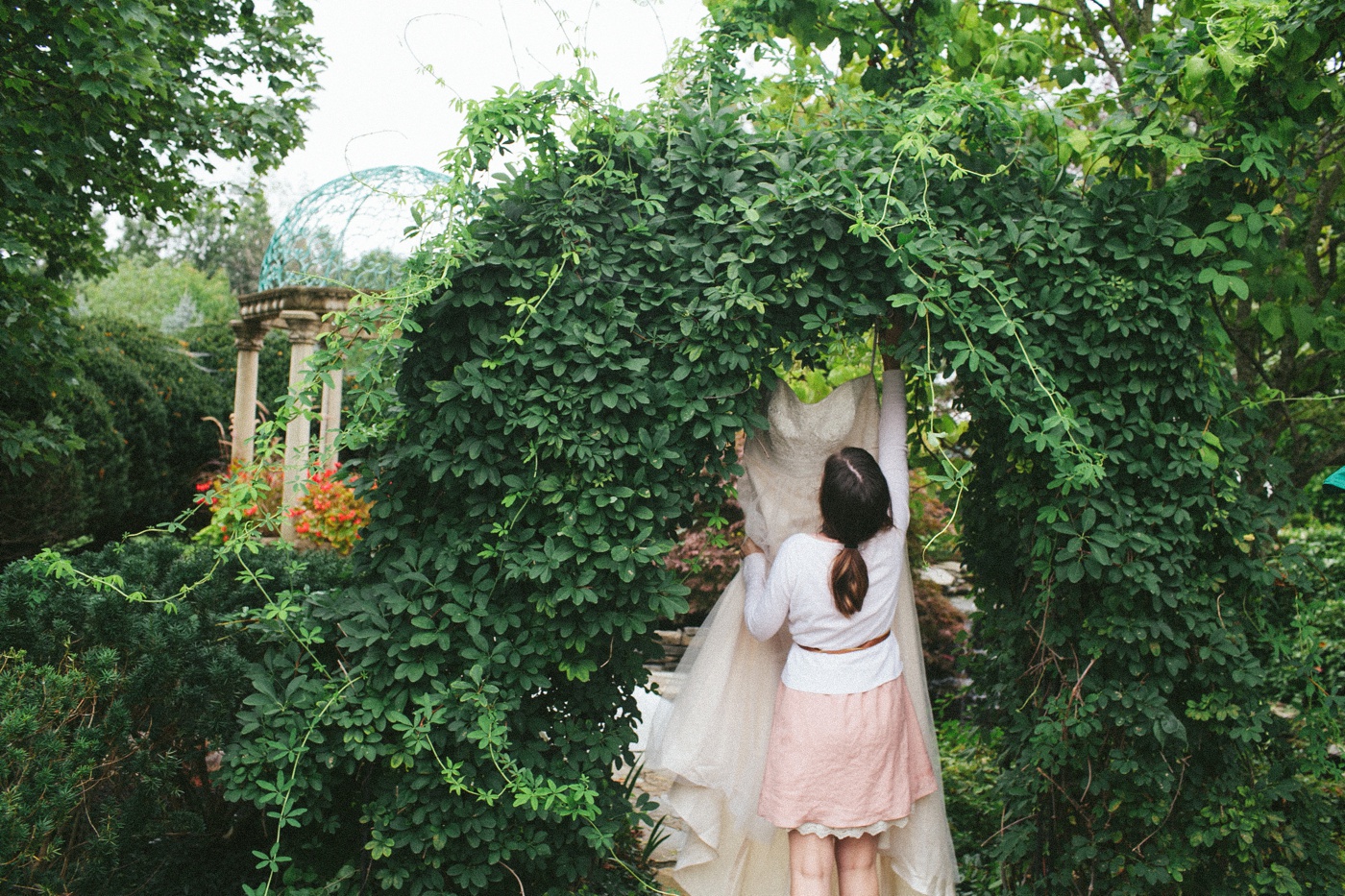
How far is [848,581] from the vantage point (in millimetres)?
2605

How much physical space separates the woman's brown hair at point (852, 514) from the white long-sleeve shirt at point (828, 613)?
0.14 ft

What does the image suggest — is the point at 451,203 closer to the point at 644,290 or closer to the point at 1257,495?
the point at 644,290

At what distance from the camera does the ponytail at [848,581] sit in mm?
2605

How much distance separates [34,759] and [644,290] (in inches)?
81.3

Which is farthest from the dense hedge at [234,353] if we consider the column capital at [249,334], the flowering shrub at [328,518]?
the flowering shrub at [328,518]

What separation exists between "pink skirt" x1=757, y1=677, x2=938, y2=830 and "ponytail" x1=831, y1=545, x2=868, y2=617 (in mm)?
291

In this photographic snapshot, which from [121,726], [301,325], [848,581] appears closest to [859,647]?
[848,581]

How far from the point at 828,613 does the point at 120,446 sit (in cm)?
802

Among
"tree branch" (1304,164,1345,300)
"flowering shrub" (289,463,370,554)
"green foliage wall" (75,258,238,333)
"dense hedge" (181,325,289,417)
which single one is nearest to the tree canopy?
"flowering shrub" (289,463,370,554)

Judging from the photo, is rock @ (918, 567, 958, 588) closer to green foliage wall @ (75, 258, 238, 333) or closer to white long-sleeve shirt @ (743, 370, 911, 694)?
white long-sleeve shirt @ (743, 370, 911, 694)

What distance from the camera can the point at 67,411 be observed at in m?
7.36

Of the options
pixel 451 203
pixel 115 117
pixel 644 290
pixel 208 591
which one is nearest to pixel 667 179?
pixel 644 290

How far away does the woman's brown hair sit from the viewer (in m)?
2.61

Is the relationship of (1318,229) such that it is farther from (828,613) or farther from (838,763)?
(838,763)
